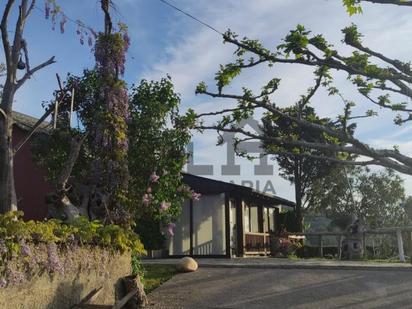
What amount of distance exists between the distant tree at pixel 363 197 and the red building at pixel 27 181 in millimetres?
20964

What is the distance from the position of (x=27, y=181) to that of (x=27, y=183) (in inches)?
2.3

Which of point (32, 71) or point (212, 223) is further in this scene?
point (212, 223)

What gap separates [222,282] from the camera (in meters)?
12.6

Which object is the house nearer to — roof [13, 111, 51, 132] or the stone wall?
roof [13, 111, 51, 132]

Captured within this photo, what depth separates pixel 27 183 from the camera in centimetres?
1575

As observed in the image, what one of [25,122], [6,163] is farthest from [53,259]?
[25,122]

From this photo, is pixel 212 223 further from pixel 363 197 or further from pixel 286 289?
pixel 363 197

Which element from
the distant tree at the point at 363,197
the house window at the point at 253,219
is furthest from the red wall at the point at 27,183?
the distant tree at the point at 363,197

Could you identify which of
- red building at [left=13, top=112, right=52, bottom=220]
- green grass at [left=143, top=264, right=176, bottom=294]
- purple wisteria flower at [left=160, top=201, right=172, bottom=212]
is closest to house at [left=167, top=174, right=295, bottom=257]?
green grass at [left=143, top=264, right=176, bottom=294]

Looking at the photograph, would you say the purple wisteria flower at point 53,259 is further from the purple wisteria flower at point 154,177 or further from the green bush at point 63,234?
the purple wisteria flower at point 154,177

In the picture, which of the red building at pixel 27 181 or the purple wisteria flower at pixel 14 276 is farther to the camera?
the red building at pixel 27 181

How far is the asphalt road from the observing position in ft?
34.8

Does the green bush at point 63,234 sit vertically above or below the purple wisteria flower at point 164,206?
below

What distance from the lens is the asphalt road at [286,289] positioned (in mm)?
10602
